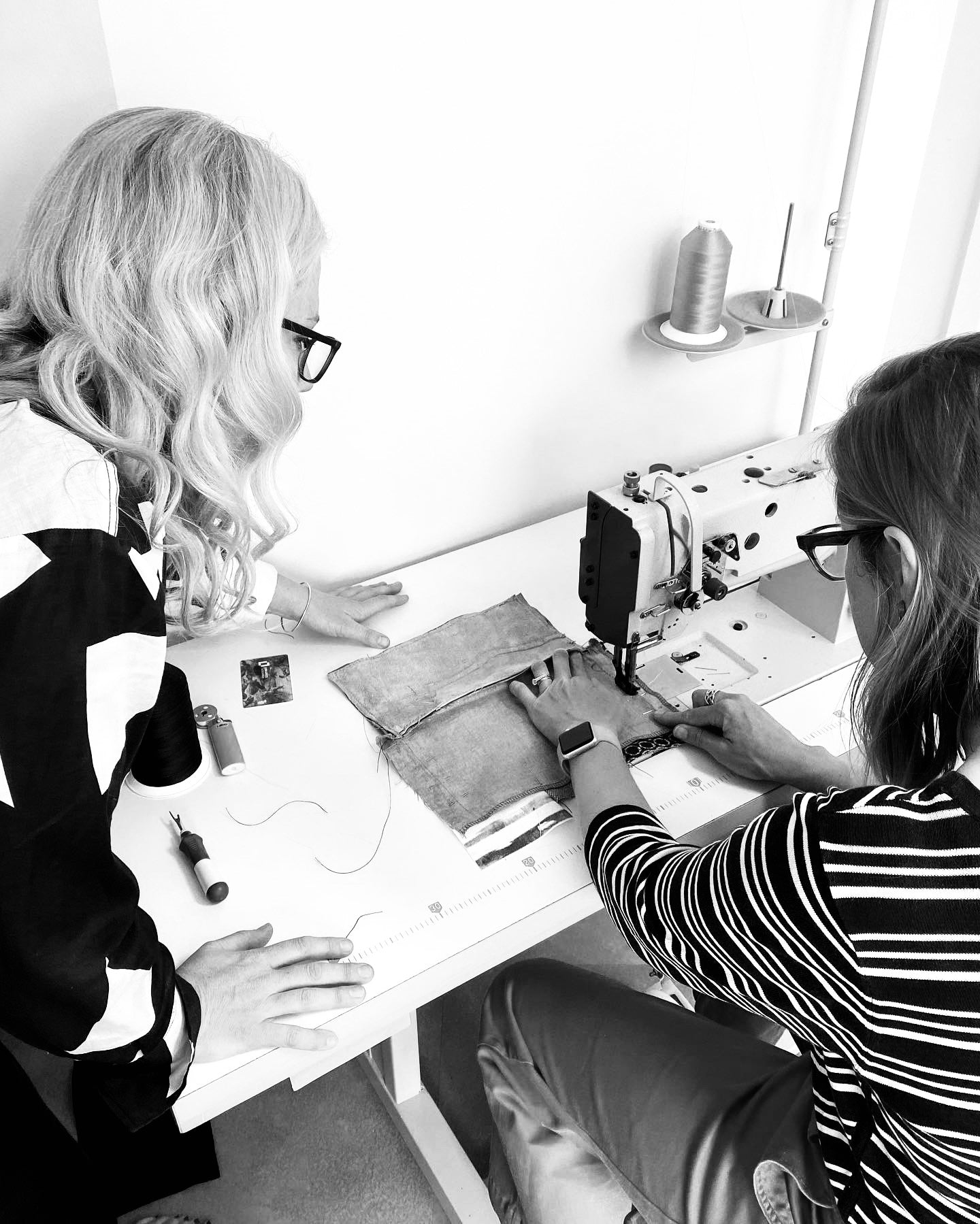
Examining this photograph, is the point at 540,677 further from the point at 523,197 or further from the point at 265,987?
the point at 523,197

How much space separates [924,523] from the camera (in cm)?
97

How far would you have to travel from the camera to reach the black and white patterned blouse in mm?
947

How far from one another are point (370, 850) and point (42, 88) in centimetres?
109

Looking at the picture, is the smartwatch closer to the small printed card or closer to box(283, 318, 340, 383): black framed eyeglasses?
the small printed card

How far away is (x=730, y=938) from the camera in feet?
3.42

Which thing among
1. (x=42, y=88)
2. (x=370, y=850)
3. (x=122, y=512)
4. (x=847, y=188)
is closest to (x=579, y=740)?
(x=370, y=850)

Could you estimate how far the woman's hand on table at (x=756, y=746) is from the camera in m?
1.47

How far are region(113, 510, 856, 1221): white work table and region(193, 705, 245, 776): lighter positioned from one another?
23 mm

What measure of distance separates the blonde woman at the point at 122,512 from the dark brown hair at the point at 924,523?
0.66 metres

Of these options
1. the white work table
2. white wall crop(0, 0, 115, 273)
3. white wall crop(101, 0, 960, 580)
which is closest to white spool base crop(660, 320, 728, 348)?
white wall crop(101, 0, 960, 580)

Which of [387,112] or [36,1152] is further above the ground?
[387,112]

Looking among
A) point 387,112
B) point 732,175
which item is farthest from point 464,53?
point 732,175

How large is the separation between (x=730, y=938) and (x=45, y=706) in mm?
722

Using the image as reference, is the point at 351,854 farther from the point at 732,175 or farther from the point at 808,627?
the point at 732,175
